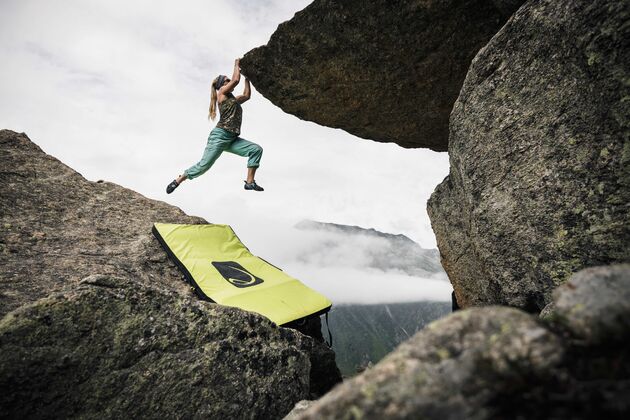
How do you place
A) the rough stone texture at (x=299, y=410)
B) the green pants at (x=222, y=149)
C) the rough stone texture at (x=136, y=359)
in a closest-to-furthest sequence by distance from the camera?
the rough stone texture at (x=136, y=359) < the rough stone texture at (x=299, y=410) < the green pants at (x=222, y=149)

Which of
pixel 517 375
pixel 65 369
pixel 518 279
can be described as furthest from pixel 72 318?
pixel 518 279

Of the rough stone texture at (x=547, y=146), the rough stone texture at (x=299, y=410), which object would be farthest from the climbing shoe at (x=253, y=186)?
the rough stone texture at (x=299, y=410)

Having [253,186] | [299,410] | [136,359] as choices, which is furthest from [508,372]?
[253,186]

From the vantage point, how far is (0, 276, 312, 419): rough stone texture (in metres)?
3.12

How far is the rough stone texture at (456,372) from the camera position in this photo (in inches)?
57.8

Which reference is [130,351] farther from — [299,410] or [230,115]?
[230,115]

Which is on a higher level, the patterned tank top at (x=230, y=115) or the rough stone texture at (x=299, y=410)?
the patterned tank top at (x=230, y=115)

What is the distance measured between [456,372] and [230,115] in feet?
37.3

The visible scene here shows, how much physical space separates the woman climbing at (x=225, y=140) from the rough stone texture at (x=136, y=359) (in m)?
7.97

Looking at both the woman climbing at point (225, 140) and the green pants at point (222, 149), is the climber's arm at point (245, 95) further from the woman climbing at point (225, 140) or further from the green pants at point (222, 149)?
the green pants at point (222, 149)

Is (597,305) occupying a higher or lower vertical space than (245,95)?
lower

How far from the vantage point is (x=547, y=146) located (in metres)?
4.60

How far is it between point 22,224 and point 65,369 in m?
6.39

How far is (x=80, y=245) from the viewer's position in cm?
785
